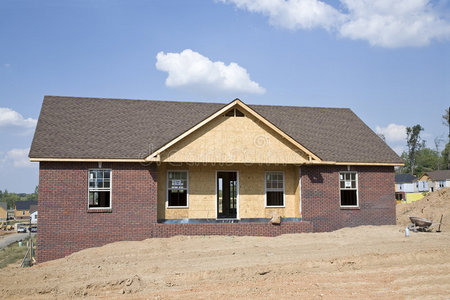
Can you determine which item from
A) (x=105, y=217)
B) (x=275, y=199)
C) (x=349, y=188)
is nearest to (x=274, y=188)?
(x=275, y=199)

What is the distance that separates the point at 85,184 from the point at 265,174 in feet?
26.1

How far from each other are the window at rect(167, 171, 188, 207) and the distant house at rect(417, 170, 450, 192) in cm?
5840

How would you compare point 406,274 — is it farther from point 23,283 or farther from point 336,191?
point 23,283

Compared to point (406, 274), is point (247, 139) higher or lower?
higher

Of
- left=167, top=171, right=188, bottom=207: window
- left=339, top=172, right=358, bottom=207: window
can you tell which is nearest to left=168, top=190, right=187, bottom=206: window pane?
left=167, top=171, right=188, bottom=207: window

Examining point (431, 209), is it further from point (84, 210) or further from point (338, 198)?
point (84, 210)

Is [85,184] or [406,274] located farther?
[85,184]

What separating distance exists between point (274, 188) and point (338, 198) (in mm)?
3080

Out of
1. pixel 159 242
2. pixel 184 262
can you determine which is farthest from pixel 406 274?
pixel 159 242

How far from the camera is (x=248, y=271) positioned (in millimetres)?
11766

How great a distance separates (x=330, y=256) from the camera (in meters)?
13.2

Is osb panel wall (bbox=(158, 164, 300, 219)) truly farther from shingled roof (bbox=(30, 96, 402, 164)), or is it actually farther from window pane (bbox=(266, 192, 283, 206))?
shingled roof (bbox=(30, 96, 402, 164))

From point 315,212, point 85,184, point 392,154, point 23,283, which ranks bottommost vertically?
point 23,283

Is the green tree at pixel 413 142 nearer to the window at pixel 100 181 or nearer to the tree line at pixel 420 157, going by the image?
the tree line at pixel 420 157
